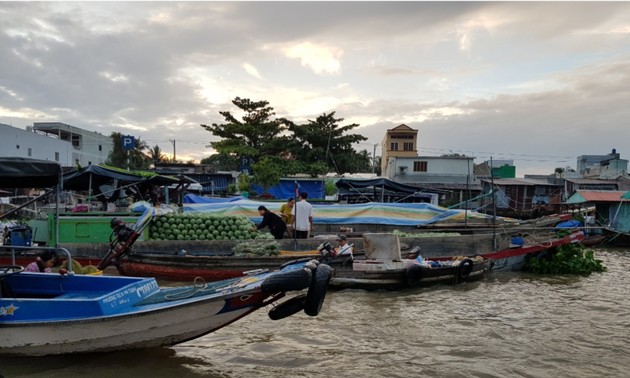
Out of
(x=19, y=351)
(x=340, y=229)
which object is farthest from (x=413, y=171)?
(x=19, y=351)

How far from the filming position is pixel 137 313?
16.7 feet

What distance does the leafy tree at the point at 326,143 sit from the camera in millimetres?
30875

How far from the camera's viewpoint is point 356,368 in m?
5.81

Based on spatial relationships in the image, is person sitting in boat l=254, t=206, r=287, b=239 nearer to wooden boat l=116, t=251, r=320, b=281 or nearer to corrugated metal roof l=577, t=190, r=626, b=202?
wooden boat l=116, t=251, r=320, b=281

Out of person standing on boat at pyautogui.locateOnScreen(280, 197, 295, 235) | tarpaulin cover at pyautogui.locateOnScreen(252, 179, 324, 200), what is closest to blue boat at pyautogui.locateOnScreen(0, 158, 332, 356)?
person standing on boat at pyautogui.locateOnScreen(280, 197, 295, 235)

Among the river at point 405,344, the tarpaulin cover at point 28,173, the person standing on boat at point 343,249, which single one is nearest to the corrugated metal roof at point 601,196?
the river at point 405,344

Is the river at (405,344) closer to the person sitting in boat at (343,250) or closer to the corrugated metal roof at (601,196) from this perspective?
the person sitting in boat at (343,250)

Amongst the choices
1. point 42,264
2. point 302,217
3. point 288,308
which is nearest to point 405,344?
point 288,308

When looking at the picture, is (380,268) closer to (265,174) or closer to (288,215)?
(288,215)

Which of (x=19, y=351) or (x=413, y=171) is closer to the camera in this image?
(x=19, y=351)

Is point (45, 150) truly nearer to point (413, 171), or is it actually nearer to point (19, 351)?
point (413, 171)

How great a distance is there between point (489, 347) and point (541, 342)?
872mm

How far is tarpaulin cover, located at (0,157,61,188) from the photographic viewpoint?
5.60 meters

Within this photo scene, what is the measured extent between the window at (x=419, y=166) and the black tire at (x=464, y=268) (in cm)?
2490
